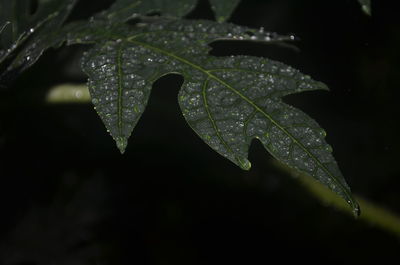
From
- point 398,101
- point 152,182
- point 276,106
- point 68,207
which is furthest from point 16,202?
point 398,101

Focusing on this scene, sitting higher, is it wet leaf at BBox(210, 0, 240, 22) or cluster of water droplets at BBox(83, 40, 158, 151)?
cluster of water droplets at BBox(83, 40, 158, 151)

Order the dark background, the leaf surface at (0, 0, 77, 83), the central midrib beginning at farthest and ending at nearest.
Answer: the dark background
the leaf surface at (0, 0, 77, 83)
the central midrib

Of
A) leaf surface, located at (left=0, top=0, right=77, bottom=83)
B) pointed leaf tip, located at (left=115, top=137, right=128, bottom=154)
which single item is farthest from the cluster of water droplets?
leaf surface, located at (left=0, top=0, right=77, bottom=83)

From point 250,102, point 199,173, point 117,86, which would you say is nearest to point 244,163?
point 250,102

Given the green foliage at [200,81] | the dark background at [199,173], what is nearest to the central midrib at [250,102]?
the green foliage at [200,81]

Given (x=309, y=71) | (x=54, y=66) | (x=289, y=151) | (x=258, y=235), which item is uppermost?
(x=289, y=151)

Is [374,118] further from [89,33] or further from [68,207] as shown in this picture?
[89,33]

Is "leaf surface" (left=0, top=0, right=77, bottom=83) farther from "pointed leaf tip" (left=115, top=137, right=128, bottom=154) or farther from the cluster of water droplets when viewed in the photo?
"pointed leaf tip" (left=115, top=137, right=128, bottom=154)
